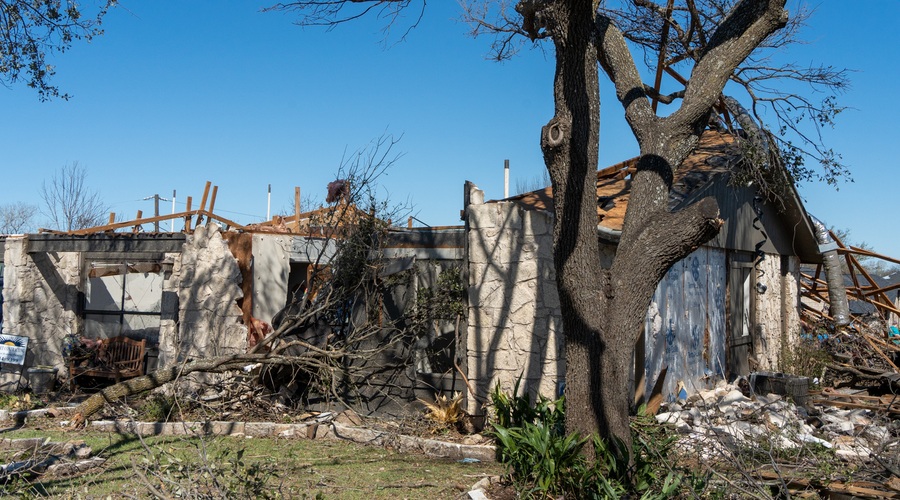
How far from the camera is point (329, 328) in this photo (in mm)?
10391

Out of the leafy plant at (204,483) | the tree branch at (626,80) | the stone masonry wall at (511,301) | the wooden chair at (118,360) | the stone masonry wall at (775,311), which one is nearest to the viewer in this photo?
the leafy plant at (204,483)

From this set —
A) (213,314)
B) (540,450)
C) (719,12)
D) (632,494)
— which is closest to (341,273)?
(213,314)

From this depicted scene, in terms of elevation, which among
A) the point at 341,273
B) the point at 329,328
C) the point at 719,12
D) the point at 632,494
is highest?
the point at 719,12

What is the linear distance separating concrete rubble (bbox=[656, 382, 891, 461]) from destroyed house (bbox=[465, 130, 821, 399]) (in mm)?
457

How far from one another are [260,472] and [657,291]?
560 cm

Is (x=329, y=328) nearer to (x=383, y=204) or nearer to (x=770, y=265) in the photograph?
(x=383, y=204)

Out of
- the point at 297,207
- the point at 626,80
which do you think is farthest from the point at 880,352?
the point at 297,207

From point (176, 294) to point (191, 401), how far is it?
6.08 feet

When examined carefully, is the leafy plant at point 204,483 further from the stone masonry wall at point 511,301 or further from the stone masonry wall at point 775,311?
the stone masonry wall at point 775,311

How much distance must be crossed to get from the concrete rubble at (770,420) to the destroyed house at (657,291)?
0.46 metres

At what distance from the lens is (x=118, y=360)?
1285cm

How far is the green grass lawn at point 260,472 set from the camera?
512cm

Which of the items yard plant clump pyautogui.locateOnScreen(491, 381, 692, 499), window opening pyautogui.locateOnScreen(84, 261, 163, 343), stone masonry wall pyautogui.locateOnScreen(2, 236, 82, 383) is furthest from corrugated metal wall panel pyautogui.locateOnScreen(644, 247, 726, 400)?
stone masonry wall pyautogui.locateOnScreen(2, 236, 82, 383)

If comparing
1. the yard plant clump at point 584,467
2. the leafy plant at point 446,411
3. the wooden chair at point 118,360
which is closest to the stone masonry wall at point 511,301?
the leafy plant at point 446,411
